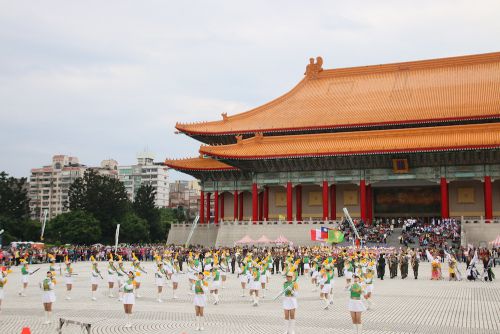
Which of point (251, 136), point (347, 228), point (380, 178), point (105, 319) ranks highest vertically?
point (251, 136)

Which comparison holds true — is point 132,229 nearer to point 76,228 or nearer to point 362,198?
point 76,228

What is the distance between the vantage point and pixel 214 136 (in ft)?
189

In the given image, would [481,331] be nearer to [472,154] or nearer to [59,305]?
[59,305]

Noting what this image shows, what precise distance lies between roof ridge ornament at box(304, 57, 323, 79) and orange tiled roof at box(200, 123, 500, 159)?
41.8 feet

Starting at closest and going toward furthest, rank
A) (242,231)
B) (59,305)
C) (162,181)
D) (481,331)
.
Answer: (481,331), (59,305), (242,231), (162,181)

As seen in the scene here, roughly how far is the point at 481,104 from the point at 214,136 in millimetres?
24538

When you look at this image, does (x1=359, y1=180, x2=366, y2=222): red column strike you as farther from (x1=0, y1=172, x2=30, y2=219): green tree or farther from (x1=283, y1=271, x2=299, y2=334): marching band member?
(x1=0, y1=172, x2=30, y2=219): green tree

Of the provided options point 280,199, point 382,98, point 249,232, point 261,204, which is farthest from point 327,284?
point 382,98

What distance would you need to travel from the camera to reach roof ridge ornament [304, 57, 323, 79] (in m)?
62.4

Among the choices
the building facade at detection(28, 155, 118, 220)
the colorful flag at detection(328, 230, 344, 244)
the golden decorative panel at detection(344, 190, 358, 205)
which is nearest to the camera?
the colorful flag at detection(328, 230, 344, 244)

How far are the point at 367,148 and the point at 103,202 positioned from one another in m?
39.3

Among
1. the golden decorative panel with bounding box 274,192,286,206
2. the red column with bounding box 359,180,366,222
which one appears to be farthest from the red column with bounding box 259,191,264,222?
the red column with bounding box 359,180,366,222

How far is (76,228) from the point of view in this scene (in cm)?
6706

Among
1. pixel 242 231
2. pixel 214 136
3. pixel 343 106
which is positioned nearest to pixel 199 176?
pixel 214 136
